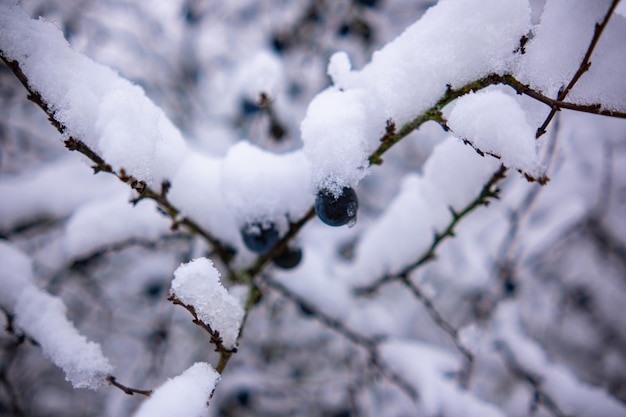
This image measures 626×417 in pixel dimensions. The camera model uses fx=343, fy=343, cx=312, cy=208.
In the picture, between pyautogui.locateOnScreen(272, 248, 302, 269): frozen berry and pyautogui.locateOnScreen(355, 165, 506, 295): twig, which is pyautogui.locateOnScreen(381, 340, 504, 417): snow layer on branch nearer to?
pyautogui.locateOnScreen(355, 165, 506, 295): twig

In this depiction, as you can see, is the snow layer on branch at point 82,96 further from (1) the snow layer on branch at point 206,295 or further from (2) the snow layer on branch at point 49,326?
(2) the snow layer on branch at point 49,326

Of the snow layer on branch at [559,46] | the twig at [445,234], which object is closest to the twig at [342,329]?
the twig at [445,234]

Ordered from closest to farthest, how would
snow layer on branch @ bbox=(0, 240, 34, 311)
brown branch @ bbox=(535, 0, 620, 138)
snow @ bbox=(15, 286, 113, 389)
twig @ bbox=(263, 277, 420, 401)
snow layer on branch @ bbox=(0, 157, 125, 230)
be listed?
brown branch @ bbox=(535, 0, 620, 138)
snow @ bbox=(15, 286, 113, 389)
snow layer on branch @ bbox=(0, 240, 34, 311)
twig @ bbox=(263, 277, 420, 401)
snow layer on branch @ bbox=(0, 157, 125, 230)

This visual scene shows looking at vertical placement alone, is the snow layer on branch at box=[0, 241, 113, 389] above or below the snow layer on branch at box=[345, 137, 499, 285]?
below

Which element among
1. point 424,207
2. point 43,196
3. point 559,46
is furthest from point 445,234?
point 43,196

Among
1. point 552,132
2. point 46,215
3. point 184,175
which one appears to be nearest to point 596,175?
point 552,132

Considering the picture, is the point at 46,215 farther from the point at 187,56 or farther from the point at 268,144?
the point at 187,56

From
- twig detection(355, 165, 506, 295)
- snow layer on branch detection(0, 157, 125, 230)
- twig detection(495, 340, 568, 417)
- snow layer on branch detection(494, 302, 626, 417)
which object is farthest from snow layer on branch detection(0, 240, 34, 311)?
snow layer on branch detection(494, 302, 626, 417)
